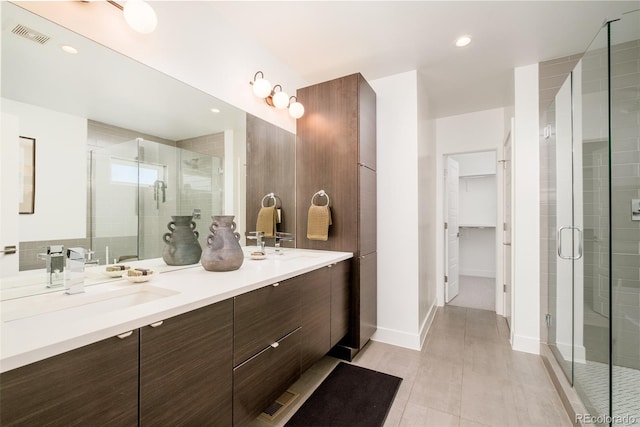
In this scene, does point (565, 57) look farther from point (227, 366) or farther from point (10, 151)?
point (10, 151)

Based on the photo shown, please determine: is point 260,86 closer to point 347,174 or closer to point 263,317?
point 347,174

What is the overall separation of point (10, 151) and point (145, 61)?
2.44 feet

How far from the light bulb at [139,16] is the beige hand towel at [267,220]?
1.32 metres

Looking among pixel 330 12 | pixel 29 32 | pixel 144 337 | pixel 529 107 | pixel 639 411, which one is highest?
pixel 330 12

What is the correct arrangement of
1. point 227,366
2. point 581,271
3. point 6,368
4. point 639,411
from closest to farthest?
1. point 6,368
2. point 227,366
3. point 639,411
4. point 581,271

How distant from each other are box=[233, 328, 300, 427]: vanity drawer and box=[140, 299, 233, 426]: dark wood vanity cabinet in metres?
0.06

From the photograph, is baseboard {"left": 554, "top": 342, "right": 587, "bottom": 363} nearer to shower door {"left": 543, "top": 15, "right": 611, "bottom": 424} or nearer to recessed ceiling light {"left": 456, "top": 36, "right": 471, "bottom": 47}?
shower door {"left": 543, "top": 15, "right": 611, "bottom": 424}

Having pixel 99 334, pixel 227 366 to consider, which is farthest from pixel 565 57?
pixel 99 334

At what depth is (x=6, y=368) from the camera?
0.57m

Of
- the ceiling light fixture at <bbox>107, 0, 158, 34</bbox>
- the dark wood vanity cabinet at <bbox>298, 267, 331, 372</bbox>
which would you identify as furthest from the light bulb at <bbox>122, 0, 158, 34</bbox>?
the dark wood vanity cabinet at <bbox>298, 267, 331, 372</bbox>

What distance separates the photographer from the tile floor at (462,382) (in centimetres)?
156

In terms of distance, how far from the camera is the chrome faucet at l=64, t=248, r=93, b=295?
1.04 metres

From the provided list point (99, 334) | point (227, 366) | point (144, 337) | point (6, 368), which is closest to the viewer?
point (6, 368)

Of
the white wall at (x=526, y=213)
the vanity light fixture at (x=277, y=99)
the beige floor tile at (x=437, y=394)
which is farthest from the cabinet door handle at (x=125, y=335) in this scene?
the white wall at (x=526, y=213)
